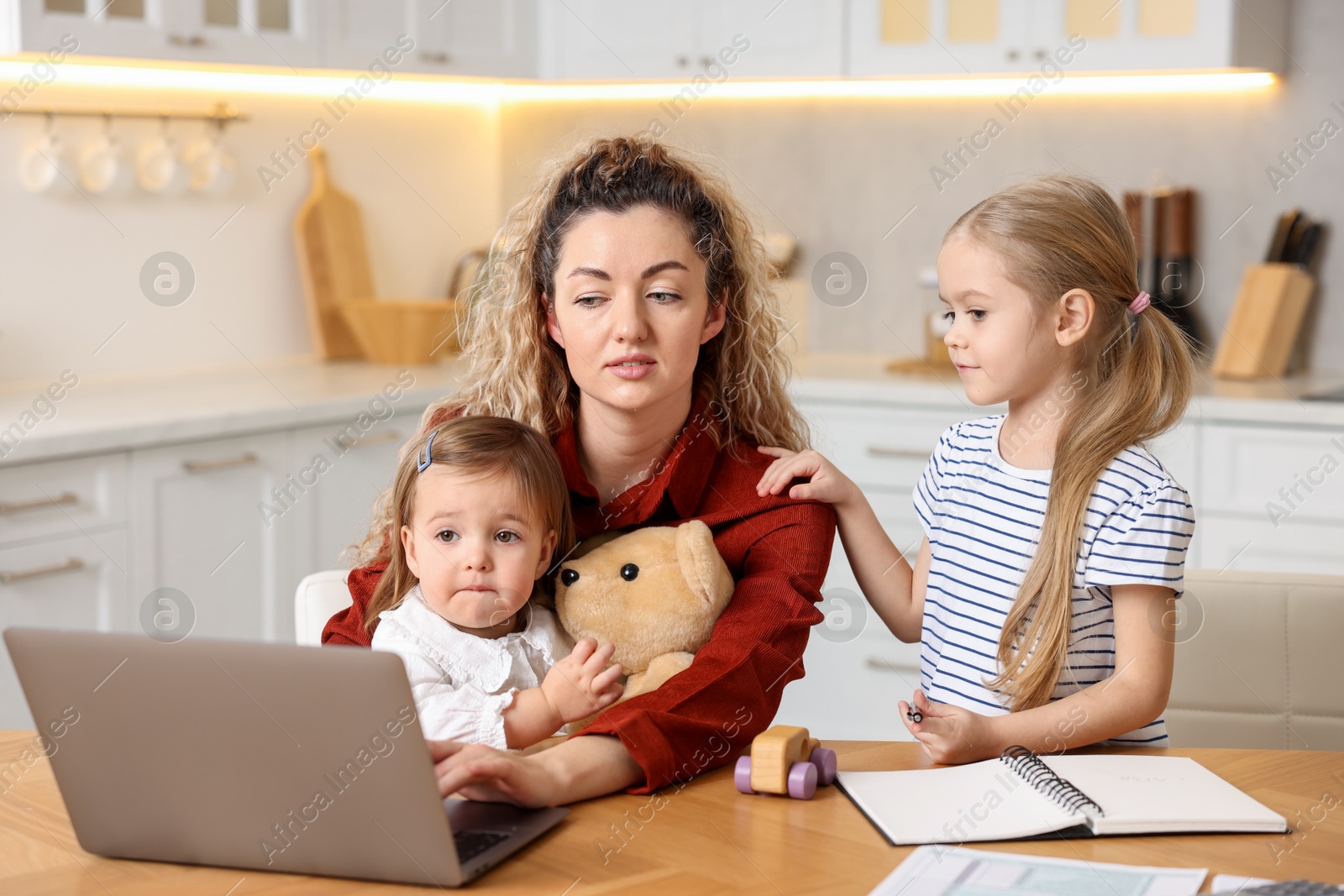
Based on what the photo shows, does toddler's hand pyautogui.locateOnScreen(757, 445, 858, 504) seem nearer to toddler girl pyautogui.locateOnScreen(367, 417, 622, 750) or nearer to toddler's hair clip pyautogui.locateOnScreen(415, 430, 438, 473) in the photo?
toddler girl pyautogui.locateOnScreen(367, 417, 622, 750)

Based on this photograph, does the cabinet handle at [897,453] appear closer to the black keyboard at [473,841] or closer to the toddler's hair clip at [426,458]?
the toddler's hair clip at [426,458]

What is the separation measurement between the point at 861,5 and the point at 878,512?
1.21 m

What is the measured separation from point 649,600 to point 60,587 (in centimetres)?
159

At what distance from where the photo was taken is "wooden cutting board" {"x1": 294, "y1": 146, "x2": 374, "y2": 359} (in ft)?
11.9

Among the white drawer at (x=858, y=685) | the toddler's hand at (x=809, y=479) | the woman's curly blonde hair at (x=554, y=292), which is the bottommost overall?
the white drawer at (x=858, y=685)

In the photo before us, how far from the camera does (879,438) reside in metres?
3.14

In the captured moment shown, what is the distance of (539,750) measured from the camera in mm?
1185

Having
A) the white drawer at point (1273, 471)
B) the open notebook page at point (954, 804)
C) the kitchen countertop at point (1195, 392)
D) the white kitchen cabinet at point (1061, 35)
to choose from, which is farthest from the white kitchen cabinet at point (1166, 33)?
the open notebook page at point (954, 804)

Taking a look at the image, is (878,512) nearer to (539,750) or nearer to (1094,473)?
(1094,473)

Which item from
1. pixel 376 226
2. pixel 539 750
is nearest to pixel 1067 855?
pixel 539 750

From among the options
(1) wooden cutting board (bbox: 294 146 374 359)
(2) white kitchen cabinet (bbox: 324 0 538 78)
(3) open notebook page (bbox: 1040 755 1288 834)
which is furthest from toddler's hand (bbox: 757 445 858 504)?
(1) wooden cutting board (bbox: 294 146 374 359)

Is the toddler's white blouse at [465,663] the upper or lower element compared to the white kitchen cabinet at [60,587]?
upper

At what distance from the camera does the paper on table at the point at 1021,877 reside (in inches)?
37.4

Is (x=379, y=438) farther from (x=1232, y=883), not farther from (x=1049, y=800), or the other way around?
(x=1232, y=883)
